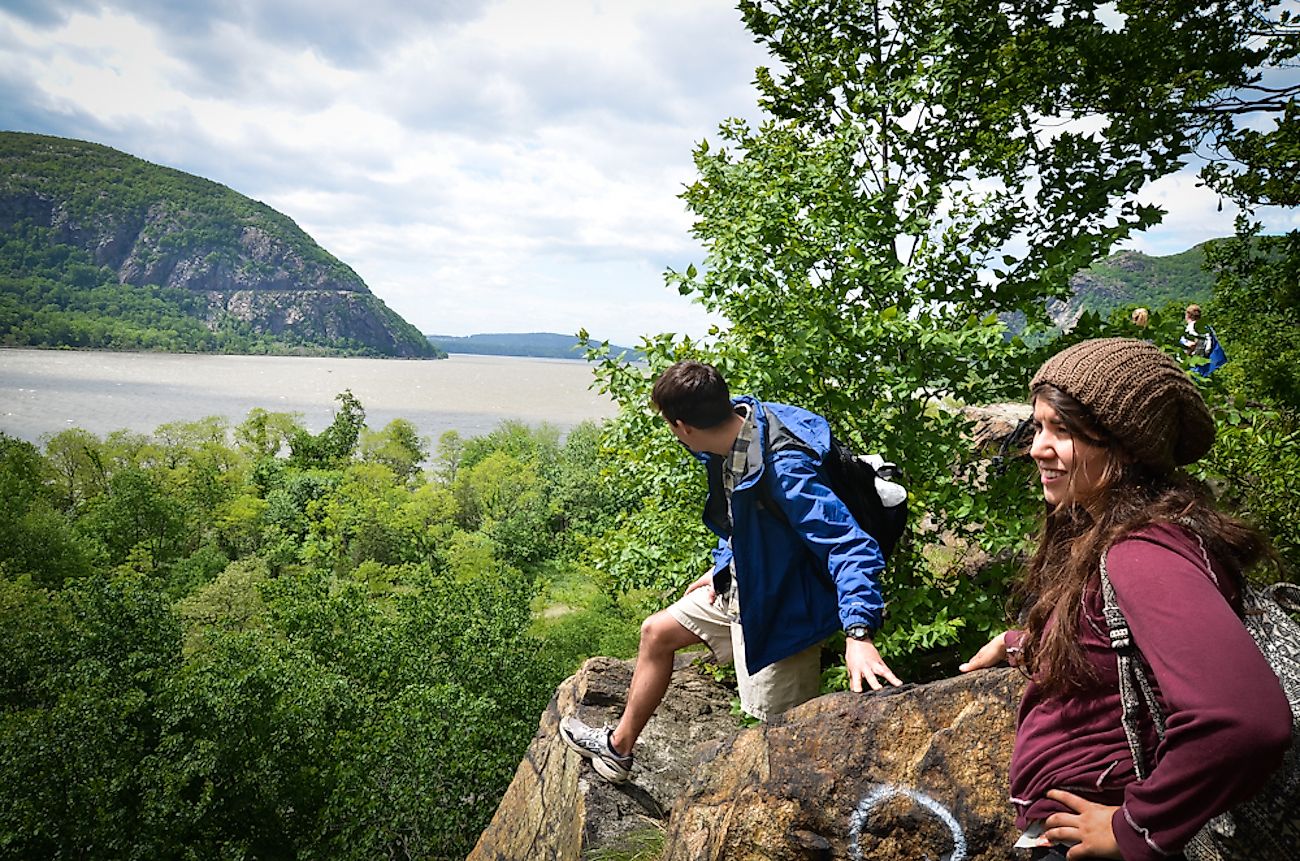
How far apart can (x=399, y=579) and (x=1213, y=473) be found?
130 feet

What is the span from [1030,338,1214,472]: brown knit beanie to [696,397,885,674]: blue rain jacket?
4.41ft

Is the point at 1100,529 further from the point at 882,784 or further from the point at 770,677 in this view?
the point at 770,677

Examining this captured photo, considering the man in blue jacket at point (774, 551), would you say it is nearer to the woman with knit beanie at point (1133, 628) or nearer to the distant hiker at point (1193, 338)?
the woman with knit beanie at point (1133, 628)

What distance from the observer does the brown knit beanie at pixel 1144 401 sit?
1736 mm

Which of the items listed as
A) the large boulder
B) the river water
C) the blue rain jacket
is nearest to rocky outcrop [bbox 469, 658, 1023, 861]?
the large boulder

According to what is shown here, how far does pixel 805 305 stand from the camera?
5156mm

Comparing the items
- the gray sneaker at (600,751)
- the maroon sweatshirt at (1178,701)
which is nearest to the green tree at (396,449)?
the gray sneaker at (600,751)

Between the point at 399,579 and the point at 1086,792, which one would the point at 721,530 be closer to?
the point at 1086,792

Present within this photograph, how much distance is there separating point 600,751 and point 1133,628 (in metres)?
3.67

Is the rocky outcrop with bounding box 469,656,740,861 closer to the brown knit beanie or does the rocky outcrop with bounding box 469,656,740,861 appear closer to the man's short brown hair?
the man's short brown hair

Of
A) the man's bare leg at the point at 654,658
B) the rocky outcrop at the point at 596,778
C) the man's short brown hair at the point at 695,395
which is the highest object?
the man's short brown hair at the point at 695,395

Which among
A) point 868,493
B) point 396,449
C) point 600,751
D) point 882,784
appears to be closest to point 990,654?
point 882,784

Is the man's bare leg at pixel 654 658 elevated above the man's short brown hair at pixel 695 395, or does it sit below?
below

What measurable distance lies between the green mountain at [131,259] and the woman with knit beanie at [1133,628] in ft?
514
